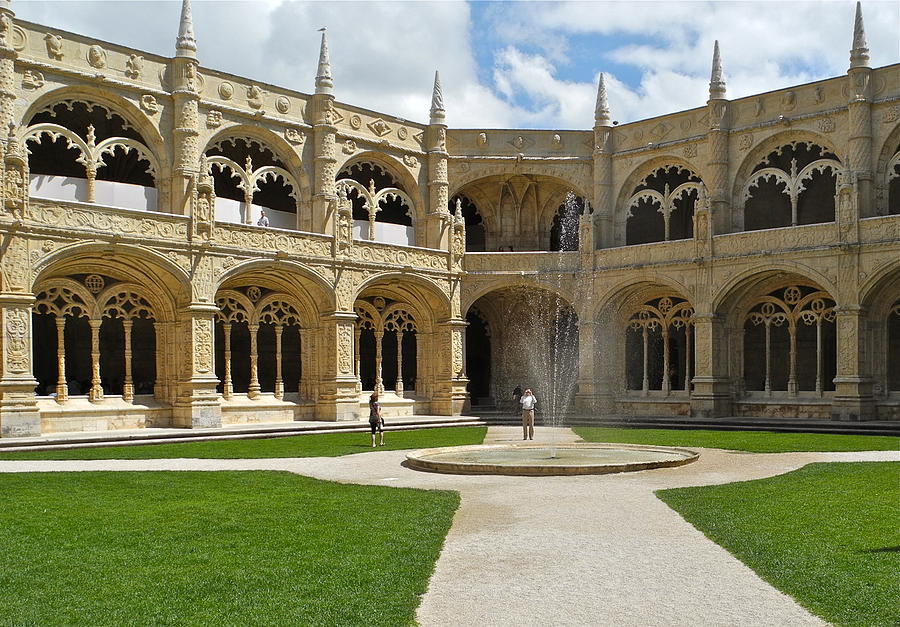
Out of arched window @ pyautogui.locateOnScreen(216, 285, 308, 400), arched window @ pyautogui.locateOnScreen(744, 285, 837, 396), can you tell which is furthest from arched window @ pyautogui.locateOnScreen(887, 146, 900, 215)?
arched window @ pyautogui.locateOnScreen(216, 285, 308, 400)

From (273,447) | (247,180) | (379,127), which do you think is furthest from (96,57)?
(273,447)

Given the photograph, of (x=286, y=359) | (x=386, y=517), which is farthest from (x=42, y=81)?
(x=386, y=517)

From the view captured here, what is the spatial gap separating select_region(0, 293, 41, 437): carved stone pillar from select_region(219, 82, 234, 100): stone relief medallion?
29.4ft

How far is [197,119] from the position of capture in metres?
27.5

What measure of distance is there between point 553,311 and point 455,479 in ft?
71.1

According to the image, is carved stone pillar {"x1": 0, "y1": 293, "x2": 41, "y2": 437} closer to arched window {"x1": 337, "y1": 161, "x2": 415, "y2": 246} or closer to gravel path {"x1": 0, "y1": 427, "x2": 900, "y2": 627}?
arched window {"x1": 337, "y1": 161, "x2": 415, "y2": 246}

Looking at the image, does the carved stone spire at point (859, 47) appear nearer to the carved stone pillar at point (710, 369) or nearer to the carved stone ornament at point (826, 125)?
the carved stone ornament at point (826, 125)

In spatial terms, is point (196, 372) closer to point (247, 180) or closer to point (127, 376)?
point (127, 376)

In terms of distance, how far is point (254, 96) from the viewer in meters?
29.0

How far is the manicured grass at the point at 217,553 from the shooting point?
692 cm

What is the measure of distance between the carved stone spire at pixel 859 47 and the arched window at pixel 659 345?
30.8 ft

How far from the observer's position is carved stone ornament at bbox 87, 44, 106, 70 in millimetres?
25505

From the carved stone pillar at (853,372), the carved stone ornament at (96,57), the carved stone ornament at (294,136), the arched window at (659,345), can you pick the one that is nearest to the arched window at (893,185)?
the carved stone pillar at (853,372)

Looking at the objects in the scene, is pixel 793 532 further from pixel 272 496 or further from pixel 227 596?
pixel 272 496
